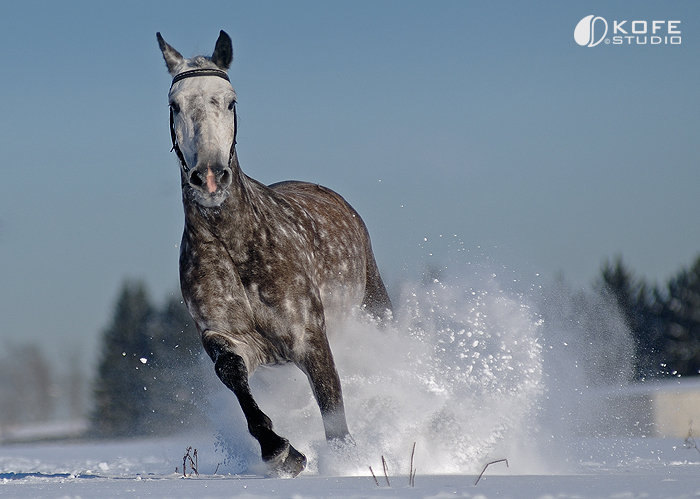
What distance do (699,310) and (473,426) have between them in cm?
4057

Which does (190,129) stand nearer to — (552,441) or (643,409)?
(552,441)

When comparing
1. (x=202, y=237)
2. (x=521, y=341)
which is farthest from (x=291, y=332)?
A: (x=521, y=341)

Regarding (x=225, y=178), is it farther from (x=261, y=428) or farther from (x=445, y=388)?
(x=445, y=388)

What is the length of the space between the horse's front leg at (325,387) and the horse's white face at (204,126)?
1.22 metres

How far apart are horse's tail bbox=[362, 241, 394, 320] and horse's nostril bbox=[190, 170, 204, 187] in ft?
12.5

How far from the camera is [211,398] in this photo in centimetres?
900

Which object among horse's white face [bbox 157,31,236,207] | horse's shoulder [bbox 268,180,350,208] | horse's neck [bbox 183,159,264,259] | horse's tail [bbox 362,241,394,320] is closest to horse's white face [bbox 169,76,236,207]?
horse's white face [bbox 157,31,236,207]

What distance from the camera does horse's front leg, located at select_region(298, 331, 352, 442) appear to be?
21.1 ft

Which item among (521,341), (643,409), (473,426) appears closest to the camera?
(473,426)

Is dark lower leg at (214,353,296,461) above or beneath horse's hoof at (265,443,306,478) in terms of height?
above

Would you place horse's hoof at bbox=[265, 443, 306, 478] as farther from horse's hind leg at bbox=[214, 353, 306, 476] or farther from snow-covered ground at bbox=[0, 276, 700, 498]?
snow-covered ground at bbox=[0, 276, 700, 498]

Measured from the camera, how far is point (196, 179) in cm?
582

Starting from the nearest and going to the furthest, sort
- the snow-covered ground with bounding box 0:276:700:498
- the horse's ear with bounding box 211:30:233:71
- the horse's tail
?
the snow-covered ground with bounding box 0:276:700:498
the horse's ear with bounding box 211:30:233:71
the horse's tail

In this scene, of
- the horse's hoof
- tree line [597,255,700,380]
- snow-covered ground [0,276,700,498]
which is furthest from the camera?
tree line [597,255,700,380]
